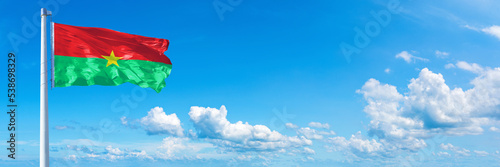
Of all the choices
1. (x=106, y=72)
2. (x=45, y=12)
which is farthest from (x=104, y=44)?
(x=45, y=12)

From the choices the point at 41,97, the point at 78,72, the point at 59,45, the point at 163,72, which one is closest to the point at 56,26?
the point at 59,45

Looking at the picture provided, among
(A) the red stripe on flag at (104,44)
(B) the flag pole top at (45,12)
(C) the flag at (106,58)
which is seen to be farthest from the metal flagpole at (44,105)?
(A) the red stripe on flag at (104,44)

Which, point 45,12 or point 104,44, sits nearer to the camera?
point 45,12

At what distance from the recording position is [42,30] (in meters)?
23.0

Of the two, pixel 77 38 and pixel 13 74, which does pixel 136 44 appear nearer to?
pixel 77 38

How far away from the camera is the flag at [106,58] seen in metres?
24.7

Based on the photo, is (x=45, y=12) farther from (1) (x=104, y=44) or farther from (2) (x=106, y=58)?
(2) (x=106, y=58)

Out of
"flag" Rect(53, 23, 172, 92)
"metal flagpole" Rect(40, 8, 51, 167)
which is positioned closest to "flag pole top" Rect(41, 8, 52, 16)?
"metal flagpole" Rect(40, 8, 51, 167)

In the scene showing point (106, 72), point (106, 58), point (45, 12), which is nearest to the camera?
point (45, 12)

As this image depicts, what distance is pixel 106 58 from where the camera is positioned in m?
26.4

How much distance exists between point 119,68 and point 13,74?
228 inches

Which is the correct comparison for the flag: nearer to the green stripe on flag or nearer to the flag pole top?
the green stripe on flag

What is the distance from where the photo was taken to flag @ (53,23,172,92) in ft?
81.0

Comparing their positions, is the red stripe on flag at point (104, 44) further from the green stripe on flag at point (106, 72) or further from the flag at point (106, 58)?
the green stripe on flag at point (106, 72)
